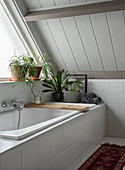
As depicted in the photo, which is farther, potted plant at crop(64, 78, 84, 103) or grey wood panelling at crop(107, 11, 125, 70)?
potted plant at crop(64, 78, 84, 103)

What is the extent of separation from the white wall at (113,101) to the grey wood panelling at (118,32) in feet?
1.14

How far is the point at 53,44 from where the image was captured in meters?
3.88

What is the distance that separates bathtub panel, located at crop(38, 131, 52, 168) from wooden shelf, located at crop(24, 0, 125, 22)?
1707 mm

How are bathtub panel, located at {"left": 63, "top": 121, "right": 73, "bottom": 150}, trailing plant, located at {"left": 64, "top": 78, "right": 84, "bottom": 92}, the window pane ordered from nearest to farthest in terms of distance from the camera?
1. bathtub panel, located at {"left": 63, "top": 121, "right": 73, "bottom": 150}
2. the window pane
3. trailing plant, located at {"left": 64, "top": 78, "right": 84, "bottom": 92}

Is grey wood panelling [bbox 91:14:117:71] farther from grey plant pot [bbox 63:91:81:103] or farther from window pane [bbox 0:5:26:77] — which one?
→ window pane [bbox 0:5:26:77]

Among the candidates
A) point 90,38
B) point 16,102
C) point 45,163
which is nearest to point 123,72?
point 90,38

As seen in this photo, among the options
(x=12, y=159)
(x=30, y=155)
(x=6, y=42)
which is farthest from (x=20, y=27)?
(x=12, y=159)

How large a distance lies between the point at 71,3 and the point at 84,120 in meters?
1.55

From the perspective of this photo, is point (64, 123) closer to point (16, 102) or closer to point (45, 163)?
point (45, 163)

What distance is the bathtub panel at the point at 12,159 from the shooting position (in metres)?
1.60

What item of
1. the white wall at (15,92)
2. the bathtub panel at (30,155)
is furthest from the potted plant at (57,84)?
the bathtub panel at (30,155)

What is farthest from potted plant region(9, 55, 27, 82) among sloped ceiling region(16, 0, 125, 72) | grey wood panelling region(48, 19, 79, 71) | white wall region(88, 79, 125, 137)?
white wall region(88, 79, 125, 137)

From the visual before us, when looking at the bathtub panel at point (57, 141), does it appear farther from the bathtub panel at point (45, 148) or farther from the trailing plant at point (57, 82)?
the trailing plant at point (57, 82)

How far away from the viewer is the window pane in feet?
10.9
